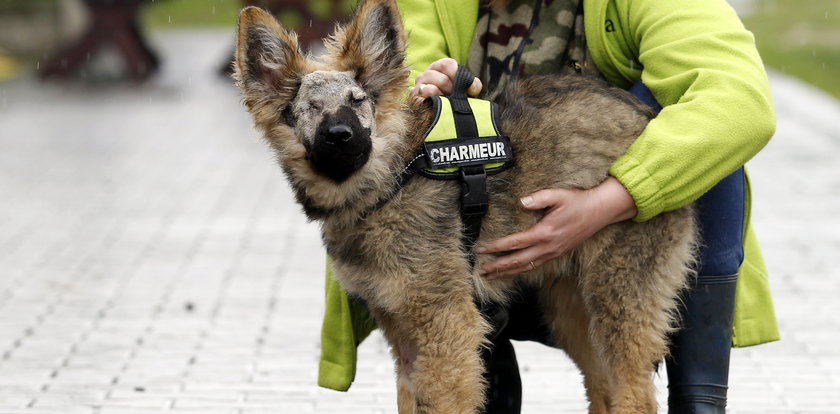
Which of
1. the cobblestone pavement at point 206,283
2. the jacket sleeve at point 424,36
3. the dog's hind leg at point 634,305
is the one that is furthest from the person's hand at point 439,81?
the cobblestone pavement at point 206,283

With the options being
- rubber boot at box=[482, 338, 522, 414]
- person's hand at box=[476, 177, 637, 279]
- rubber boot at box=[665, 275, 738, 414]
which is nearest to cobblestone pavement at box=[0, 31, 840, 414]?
rubber boot at box=[482, 338, 522, 414]

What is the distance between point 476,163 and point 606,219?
45 cm

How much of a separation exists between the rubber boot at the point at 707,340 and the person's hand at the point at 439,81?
3.27ft

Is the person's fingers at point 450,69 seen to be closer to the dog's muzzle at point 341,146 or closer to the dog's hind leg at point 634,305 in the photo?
the dog's muzzle at point 341,146

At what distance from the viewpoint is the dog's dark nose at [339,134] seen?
11.8ft

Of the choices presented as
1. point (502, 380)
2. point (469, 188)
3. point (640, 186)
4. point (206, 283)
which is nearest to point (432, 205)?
point (469, 188)

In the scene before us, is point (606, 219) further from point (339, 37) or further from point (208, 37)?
point (208, 37)

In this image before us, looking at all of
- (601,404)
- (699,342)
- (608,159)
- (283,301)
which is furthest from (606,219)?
(283,301)

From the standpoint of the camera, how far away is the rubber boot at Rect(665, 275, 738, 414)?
4.03 meters

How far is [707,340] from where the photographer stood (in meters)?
4.04

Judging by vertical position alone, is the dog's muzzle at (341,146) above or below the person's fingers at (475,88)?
above

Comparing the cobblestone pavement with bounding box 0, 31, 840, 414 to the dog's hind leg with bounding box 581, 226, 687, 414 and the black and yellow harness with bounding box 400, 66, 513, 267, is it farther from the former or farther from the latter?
the black and yellow harness with bounding box 400, 66, 513, 267

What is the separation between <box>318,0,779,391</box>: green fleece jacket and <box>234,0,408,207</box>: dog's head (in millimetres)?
632

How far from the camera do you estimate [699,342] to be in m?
4.05
